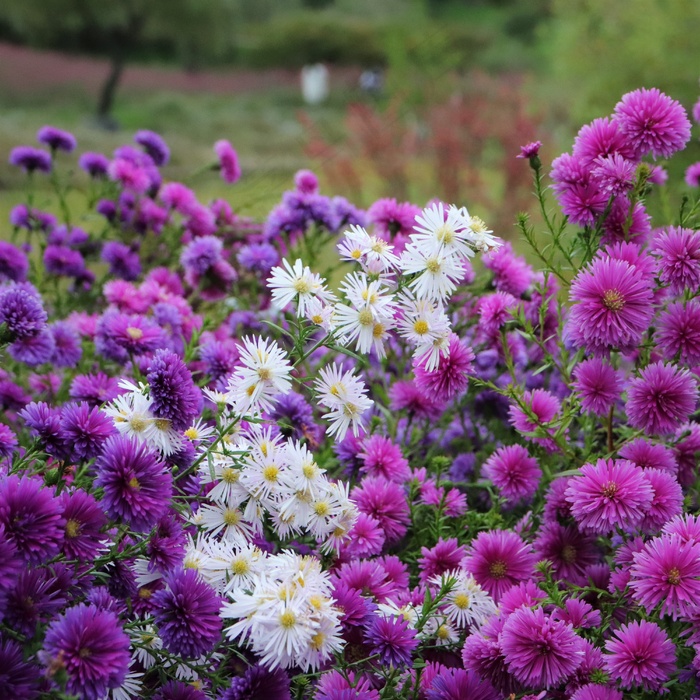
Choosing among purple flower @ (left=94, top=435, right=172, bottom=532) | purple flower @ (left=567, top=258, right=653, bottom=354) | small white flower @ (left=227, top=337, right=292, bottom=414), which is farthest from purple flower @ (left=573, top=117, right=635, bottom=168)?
purple flower @ (left=94, top=435, right=172, bottom=532)

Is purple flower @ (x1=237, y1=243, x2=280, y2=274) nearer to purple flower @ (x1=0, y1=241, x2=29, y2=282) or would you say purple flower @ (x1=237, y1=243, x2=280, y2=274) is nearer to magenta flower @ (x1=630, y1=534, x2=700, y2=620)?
purple flower @ (x1=0, y1=241, x2=29, y2=282)

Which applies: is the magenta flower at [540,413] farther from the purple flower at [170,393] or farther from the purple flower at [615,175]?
the purple flower at [170,393]

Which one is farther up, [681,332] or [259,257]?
[259,257]

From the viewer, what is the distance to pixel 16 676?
43 centimetres

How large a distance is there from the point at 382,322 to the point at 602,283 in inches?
6.8

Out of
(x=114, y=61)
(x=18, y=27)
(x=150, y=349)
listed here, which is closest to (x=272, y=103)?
(x=114, y=61)

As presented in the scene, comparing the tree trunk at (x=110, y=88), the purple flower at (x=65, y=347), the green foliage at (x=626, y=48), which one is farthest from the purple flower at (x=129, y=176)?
the tree trunk at (x=110, y=88)

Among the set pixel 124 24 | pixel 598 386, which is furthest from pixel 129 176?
pixel 124 24

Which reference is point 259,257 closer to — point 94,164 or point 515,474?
point 94,164

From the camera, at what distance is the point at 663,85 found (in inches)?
159

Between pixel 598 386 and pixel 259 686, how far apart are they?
0.35 m

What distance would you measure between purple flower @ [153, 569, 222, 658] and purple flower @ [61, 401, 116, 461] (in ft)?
0.35

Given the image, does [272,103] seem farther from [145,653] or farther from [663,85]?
[145,653]

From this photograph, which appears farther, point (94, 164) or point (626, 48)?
point (626, 48)
